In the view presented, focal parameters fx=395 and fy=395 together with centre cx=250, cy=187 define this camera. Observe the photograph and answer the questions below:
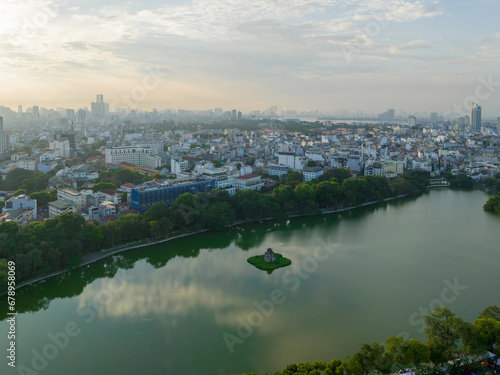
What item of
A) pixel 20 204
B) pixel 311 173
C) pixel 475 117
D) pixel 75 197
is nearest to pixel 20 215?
pixel 20 204

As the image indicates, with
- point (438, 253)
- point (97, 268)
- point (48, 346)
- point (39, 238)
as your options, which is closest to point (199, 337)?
point (48, 346)

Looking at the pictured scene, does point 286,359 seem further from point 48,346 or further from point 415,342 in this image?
point 48,346

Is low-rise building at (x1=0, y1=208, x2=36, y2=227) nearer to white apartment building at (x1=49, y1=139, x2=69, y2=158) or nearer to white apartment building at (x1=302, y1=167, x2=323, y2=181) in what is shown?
white apartment building at (x1=302, y1=167, x2=323, y2=181)

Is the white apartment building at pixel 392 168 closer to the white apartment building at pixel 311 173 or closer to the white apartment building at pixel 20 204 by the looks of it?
the white apartment building at pixel 311 173

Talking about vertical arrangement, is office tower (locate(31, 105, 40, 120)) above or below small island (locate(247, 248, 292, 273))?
above

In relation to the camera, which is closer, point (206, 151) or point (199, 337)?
point (199, 337)

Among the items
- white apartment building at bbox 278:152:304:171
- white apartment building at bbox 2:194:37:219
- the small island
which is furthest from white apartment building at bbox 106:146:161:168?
the small island

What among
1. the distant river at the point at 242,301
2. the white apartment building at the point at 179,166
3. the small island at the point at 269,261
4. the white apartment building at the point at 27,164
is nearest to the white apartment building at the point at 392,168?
the distant river at the point at 242,301
